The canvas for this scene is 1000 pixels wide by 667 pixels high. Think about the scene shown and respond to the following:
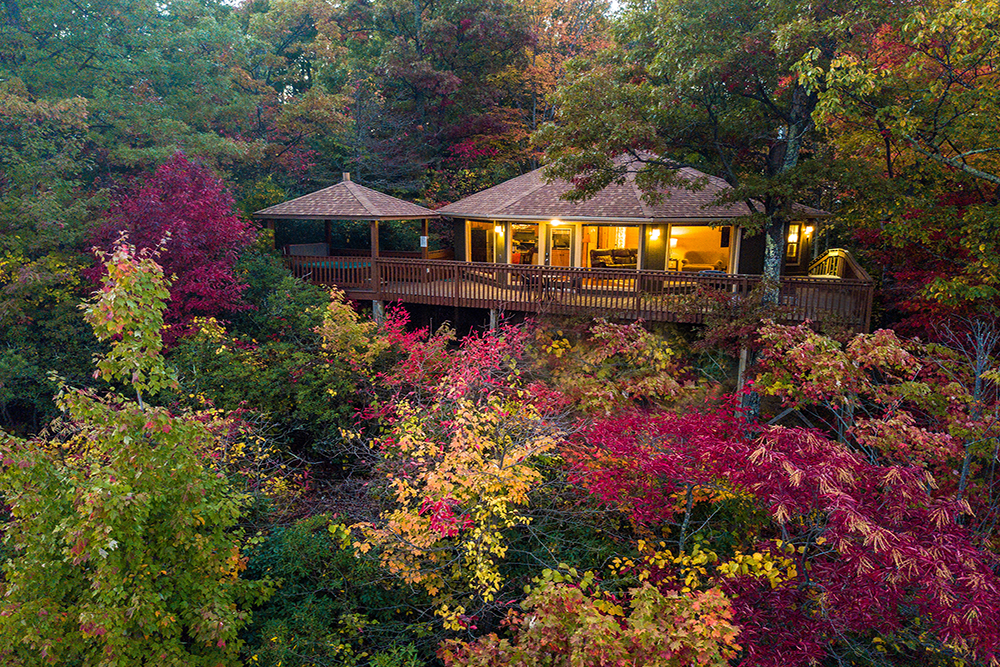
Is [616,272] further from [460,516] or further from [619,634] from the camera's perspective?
[619,634]

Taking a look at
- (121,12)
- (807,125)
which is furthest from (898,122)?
(121,12)

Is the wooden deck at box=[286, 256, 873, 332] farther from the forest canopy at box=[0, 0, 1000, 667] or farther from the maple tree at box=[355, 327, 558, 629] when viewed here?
the maple tree at box=[355, 327, 558, 629]

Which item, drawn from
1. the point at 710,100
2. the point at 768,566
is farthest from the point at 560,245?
the point at 768,566

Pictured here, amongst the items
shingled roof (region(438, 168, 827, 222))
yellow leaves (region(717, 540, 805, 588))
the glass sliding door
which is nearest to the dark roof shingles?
shingled roof (region(438, 168, 827, 222))

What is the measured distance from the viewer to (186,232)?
12148 millimetres

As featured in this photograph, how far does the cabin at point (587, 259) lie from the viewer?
12781 millimetres

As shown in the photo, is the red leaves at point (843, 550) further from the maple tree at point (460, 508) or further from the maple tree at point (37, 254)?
the maple tree at point (37, 254)

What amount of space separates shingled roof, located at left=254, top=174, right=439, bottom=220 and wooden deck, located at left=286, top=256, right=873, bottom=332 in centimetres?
123

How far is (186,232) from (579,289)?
8.49 m

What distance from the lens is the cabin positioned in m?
12.8

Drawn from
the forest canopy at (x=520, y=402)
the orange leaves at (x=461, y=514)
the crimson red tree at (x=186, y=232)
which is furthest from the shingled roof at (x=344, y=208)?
the orange leaves at (x=461, y=514)

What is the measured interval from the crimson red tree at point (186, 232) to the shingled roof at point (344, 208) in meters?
2.74

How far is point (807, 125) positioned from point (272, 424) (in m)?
12.3

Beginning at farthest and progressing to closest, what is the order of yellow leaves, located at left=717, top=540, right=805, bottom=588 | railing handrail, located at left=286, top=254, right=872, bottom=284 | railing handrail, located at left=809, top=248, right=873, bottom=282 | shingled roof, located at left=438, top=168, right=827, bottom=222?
shingled roof, located at left=438, top=168, right=827, bottom=222 < railing handrail, located at left=809, top=248, right=873, bottom=282 < railing handrail, located at left=286, top=254, right=872, bottom=284 < yellow leaves, located at left=717, top=540, right=805, bottom=588
